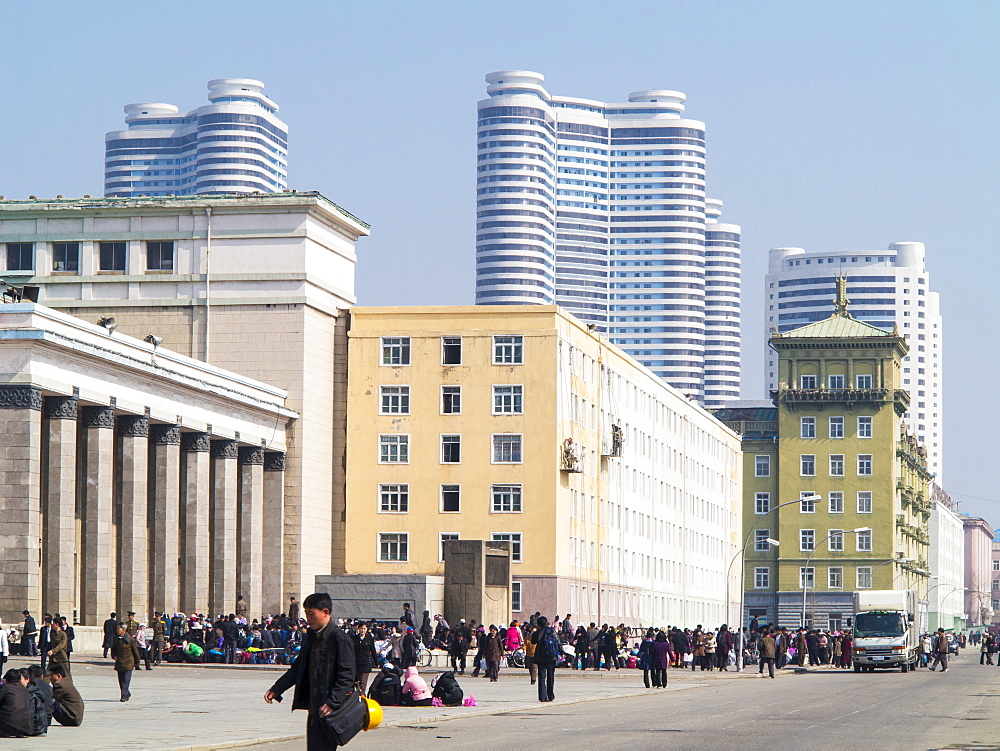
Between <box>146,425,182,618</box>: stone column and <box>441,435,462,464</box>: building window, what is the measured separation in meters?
16.6

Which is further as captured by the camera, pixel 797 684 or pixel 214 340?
pixel 214 340

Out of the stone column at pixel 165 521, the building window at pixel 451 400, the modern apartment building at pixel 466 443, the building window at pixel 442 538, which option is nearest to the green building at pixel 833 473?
the modern apartment building at pixel 466 443

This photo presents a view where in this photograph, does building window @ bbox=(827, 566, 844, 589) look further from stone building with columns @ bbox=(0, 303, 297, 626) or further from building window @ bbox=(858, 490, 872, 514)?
stone building with columns @ bbox=(0, 303, 297, 626)

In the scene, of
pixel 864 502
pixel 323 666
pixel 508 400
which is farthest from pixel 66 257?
pixel 864 502

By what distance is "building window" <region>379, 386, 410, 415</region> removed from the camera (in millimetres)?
81438

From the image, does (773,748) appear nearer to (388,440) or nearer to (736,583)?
(388,440)

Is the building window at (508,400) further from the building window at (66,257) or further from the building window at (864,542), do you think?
the building window at (864,542)

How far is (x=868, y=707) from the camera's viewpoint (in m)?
36.6

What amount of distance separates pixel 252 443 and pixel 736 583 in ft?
230

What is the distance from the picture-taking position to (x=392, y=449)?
81438 mm

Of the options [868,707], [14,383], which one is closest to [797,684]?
[868,707]

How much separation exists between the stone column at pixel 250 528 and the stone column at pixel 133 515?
27.7ft

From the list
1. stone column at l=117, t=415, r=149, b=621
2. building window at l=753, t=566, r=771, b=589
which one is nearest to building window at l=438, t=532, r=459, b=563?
stone column at l=117, t=415, r=149, b=621

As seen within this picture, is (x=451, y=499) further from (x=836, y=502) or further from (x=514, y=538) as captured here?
(x=836, y=502)
